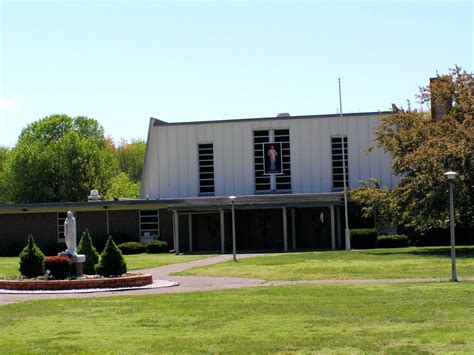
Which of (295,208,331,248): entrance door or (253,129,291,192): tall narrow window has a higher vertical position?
(253,129,291,192): tall narrow window

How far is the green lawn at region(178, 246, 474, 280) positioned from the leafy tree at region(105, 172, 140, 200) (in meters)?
47.2

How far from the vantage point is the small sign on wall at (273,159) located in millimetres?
54281

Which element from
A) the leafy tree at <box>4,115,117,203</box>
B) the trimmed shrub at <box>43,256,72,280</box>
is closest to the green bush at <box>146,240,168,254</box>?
the trimmed shrub at <box>43,256,72,280</box>

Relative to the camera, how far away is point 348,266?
3200cm

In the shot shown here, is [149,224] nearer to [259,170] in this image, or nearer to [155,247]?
[155,247]

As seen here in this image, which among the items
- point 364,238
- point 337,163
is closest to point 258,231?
point 337,163

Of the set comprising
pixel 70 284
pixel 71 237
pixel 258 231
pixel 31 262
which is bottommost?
pixel 70 284

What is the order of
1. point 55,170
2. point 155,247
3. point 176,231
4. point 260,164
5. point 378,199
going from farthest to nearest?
point 55,170 → point 260,164 → point 155,247 → point 176,231 → point 378,199

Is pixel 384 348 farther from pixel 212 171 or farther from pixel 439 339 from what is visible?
pixel 212 171

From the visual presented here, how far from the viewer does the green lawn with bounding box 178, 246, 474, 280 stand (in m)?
27.9

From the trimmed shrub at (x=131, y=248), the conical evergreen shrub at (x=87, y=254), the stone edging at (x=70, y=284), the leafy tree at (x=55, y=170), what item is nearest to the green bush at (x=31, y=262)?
the stone edging at (x=70, y=284)

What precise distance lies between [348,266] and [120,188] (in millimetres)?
58204

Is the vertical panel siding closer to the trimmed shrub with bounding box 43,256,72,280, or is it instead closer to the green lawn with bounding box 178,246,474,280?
the green lawn with bounding box 178,246,474,280

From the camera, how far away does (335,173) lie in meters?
54.3
